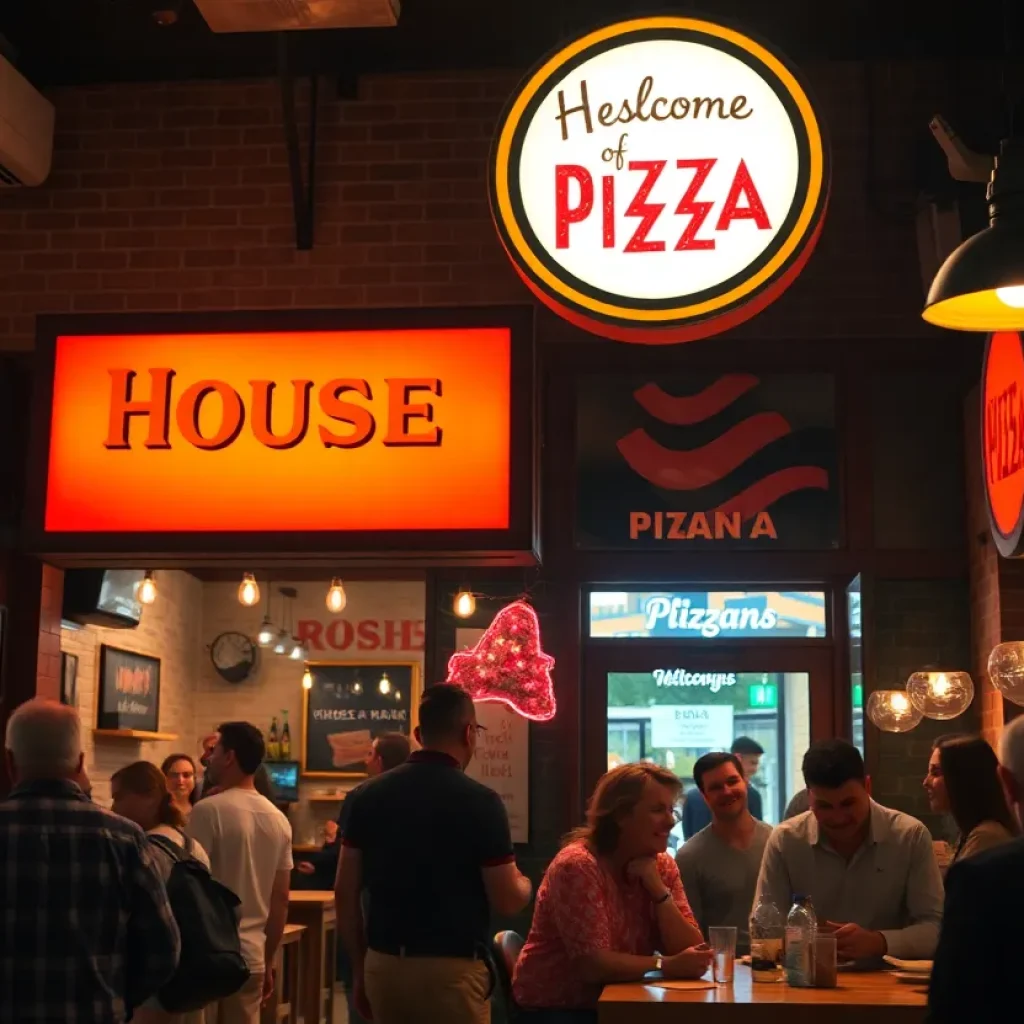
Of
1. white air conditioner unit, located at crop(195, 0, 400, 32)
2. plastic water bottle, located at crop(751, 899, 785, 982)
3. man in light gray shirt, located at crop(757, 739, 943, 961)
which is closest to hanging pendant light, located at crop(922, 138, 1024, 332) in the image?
man in light gray shirt, located at crop(757, 739, 943, 961)

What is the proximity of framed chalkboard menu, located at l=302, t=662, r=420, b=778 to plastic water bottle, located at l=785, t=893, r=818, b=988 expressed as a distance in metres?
8.56

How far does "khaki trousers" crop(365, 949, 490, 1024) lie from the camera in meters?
3.96

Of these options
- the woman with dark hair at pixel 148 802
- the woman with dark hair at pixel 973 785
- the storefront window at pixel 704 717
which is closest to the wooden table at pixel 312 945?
the storefront window at pixel 704 717

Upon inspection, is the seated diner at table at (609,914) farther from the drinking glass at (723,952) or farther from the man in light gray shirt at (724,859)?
the man in light gray shirt at (724,859)

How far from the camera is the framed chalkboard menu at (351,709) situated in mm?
12391

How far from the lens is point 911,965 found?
4.09m

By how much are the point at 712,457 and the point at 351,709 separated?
684cm

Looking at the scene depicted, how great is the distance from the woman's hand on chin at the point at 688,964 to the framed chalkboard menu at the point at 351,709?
8.49 m

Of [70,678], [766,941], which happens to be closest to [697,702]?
[766,941]

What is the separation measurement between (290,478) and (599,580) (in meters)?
2.00

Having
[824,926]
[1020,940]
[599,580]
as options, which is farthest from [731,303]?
[599,580]

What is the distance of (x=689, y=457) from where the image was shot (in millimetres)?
6332

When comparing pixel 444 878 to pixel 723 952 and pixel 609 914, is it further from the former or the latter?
pixel 723 952

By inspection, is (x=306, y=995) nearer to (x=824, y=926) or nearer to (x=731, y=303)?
(x=824, y=926)
